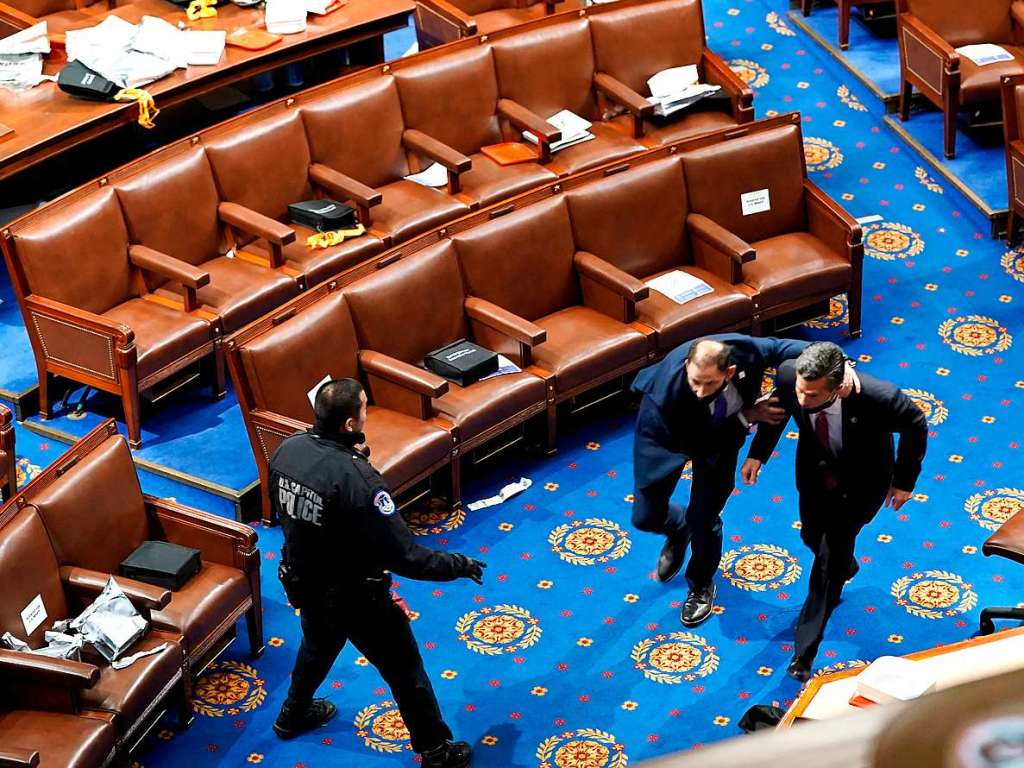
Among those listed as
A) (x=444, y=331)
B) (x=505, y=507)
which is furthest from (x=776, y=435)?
(x=444, y=331)

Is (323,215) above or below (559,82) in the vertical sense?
below

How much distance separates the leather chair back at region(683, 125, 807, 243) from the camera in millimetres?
6629

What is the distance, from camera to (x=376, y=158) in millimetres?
7023

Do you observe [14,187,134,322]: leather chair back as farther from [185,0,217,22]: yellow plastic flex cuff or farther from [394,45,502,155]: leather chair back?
[185,0,217,22]: yellow plastic flex cuff

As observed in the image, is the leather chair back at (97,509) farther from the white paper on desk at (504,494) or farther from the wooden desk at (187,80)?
the wooden desk at (187,80)

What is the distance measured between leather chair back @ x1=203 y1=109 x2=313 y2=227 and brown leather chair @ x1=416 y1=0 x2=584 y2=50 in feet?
5.51

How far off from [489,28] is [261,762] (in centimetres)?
496

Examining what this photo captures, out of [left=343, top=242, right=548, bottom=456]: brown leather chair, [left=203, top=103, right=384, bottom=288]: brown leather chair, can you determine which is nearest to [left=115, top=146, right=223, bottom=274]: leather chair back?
[left=203, top=103, right=384, bottom=288]: brown leather chair

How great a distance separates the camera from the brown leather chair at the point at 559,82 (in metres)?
7.27

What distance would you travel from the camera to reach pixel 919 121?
8406 mm

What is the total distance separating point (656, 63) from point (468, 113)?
1.16m

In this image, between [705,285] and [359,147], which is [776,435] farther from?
[359,147]

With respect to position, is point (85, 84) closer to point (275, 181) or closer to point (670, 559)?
point (275, 181)

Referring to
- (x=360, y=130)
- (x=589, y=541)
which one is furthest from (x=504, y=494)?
(x=360, y=130)
